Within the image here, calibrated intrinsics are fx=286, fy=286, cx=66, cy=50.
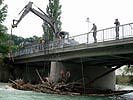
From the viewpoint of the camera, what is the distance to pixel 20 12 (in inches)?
1594

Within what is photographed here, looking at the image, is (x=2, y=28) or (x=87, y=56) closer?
(x=87, y=56)

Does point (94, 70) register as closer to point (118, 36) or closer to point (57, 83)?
point (57, 83)

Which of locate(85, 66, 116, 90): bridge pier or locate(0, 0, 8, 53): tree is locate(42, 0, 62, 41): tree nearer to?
locate(0, 0, 8, 53): tree

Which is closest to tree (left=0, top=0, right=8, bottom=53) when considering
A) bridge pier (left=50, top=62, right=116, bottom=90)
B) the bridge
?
the bridge

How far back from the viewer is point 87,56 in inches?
1105

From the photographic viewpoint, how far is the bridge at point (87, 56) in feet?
79.5

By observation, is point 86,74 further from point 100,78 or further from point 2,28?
point 2,28

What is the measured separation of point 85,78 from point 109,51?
11303 mm

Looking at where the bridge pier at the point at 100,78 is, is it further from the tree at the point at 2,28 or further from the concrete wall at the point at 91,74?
the tree at the point at 2,28

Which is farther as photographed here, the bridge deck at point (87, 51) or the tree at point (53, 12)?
the tree at point (53, 12)

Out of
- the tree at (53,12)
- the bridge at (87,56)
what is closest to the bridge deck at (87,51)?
the bridge at (87,56)

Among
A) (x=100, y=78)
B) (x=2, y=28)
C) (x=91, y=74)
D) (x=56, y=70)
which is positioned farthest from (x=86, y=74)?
(x=2, y=28)

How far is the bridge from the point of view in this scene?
24.2m

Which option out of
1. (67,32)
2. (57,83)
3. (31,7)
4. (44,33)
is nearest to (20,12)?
(31,7)
